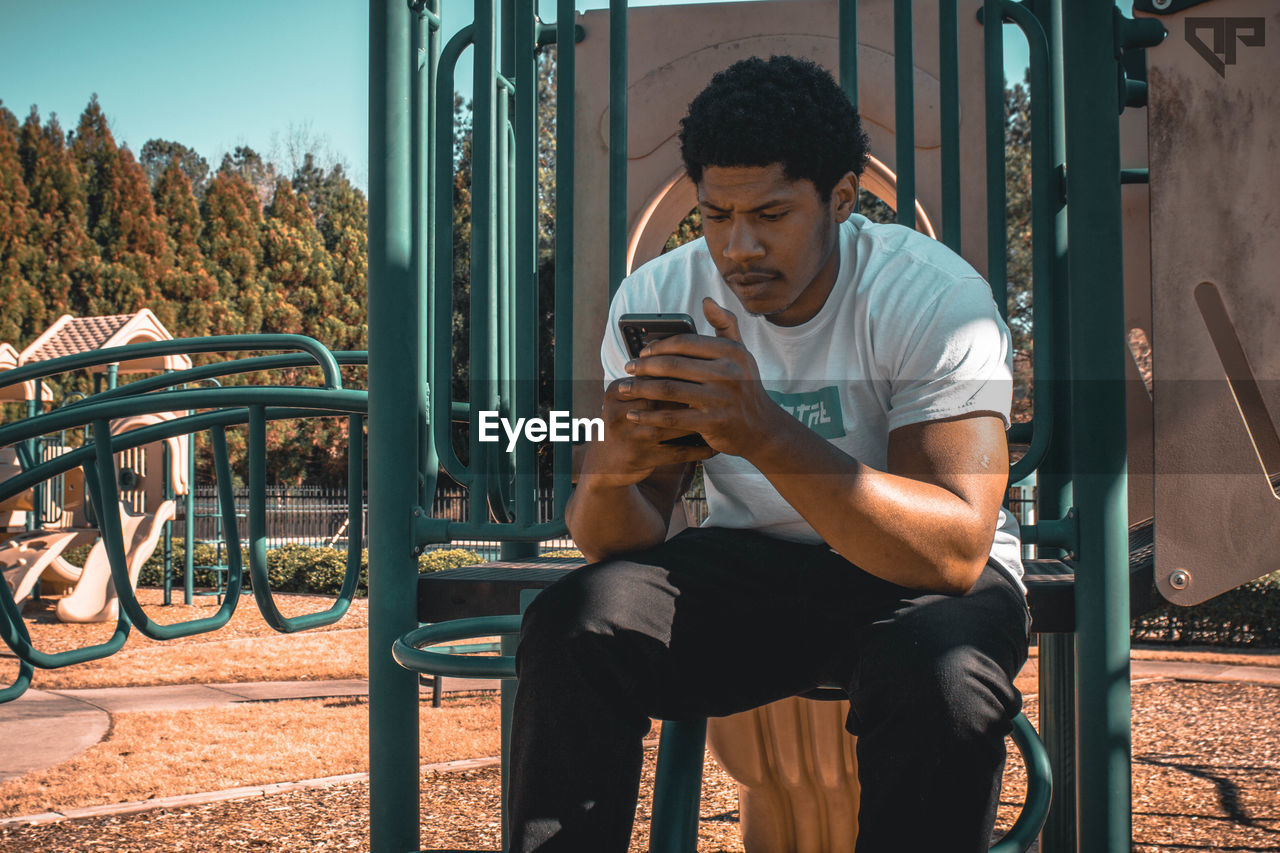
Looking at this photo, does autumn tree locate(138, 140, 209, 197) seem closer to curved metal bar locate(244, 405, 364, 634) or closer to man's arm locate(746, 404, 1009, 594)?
curved metal bar locate(244, 405, 364, 634)

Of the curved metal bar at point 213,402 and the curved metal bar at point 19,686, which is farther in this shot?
the curved metal bar at point 19,686

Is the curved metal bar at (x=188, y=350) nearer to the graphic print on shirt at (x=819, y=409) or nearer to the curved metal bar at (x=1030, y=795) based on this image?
the graphic print on shirt at (x=819, y=409)

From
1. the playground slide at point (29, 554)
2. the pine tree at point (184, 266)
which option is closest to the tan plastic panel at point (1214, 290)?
the playground slide at point (29, 554)

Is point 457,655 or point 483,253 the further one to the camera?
point 483,253

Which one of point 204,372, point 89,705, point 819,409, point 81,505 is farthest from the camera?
point 81,505

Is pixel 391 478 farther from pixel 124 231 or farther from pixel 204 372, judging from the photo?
pixel 124 231

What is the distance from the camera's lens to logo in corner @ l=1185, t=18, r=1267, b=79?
5.67ft

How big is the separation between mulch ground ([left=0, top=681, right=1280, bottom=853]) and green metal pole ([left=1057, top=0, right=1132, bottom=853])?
74.8 inches

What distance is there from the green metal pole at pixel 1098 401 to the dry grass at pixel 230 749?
3.23 m

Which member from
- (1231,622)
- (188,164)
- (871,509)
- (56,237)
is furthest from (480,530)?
(188,164)

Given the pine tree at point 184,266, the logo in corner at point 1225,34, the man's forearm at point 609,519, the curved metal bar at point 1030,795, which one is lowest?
the curved metal bar at point 1030,795

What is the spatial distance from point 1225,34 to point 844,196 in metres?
0.67

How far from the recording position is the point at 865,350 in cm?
159

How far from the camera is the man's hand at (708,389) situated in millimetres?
1297
